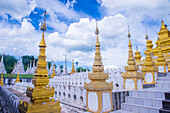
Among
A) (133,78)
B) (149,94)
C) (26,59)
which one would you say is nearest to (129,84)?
(133,78)

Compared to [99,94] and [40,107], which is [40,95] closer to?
[40,107]

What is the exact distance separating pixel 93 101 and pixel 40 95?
182 cm

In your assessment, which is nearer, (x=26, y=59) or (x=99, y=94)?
(x=99, y=94)

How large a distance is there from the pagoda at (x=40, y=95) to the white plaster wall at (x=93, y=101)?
3.77 feet

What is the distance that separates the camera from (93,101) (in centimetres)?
412

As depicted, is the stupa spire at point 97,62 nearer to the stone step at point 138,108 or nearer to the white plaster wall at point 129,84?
the stone step at point 138,108

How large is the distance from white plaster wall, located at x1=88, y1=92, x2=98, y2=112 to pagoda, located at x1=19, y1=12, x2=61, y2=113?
115 cm

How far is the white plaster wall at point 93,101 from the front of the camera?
403 centimetres

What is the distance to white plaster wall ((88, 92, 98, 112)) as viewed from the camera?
403cm

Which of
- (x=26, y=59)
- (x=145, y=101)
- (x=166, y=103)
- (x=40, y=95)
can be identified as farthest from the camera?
(x=26, y=59)

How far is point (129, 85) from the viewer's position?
6.09 meters

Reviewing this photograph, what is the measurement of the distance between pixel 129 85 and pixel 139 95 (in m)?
1.22

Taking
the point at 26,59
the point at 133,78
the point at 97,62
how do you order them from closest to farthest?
the point at 97,62, the point at 133,78, the point at 26,59

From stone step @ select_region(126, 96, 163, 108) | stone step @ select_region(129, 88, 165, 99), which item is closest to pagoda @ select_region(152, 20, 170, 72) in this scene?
stone step @ select_region(129, 88, 165, 99)
